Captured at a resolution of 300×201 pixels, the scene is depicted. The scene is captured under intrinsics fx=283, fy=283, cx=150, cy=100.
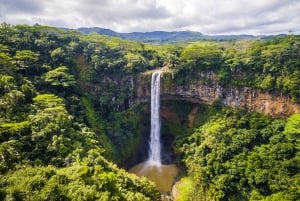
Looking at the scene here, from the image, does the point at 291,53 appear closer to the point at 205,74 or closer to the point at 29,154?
the point at 205,74

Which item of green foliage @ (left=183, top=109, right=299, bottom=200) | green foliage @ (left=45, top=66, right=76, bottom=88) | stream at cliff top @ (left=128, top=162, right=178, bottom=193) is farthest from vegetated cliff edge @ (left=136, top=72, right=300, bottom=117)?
green foliage @ (left=45, top=66, right=76, bottom=88)

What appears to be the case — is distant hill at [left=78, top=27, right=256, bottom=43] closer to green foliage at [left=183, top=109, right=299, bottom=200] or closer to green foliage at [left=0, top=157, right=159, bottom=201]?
green foliage at [left=183, top=109, right=299, bottom=200]

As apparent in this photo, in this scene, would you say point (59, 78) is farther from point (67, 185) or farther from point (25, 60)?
point (67, 185)

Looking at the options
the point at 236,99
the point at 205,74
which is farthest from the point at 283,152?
the point at 205,74

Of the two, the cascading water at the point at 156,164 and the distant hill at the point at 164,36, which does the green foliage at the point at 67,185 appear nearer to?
the cascading water at the point at 156,164

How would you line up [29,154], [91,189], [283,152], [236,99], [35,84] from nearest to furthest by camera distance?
[91,189] → [29,154] → [283,152] → [35,84] → [236,99]

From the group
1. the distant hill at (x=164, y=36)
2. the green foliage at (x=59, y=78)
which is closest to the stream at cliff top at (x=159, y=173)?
the green foliage at (x=59, y=78)

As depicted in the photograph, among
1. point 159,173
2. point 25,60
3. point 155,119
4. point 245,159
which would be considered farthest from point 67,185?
point 155,119
